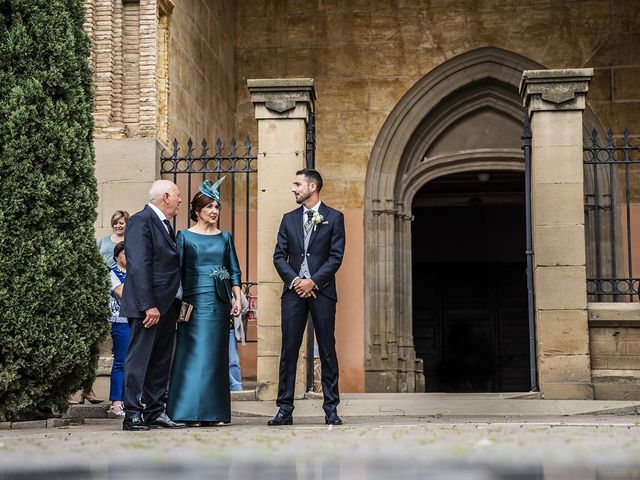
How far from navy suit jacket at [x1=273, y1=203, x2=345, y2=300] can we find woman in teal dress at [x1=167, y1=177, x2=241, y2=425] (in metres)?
0.35

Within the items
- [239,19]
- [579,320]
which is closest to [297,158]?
[579,320]

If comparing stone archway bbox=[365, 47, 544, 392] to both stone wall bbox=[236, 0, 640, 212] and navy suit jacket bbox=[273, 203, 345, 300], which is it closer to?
stone wall bbox=[236, 0, 640, 212]

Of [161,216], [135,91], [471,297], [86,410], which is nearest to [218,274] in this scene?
[161,216]

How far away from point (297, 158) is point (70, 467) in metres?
6.22

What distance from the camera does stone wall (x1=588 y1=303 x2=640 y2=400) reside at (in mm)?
10375

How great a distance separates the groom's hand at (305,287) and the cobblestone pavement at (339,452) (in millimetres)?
1008

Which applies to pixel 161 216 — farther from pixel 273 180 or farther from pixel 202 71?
pixel 202 71

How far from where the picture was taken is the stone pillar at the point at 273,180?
414 inches

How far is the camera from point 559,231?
10.6 metres

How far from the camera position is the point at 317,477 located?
4.39 meters

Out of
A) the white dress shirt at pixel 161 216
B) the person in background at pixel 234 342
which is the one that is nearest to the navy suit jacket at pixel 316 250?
the white dress shirt at pixel 161 216

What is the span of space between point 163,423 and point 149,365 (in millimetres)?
421

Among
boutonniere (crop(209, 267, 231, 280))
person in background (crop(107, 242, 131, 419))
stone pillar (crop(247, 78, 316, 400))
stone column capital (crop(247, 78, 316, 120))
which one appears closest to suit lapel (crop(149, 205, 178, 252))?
boutonniere (crop(209, 267, 231, 280))

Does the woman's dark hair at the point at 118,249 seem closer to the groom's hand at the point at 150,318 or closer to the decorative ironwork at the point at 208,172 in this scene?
the decorative ironwork at the point at 208,172
